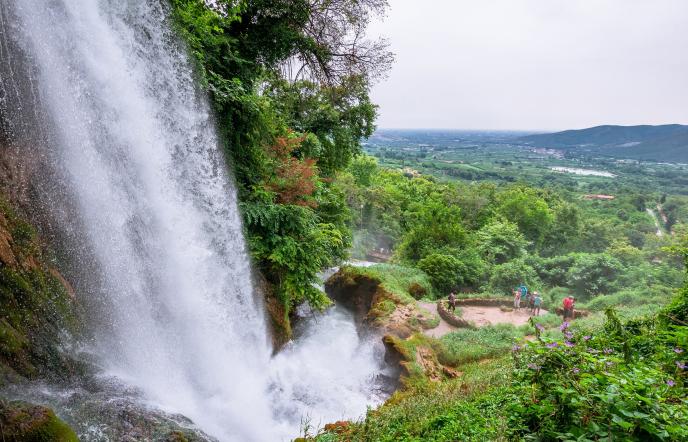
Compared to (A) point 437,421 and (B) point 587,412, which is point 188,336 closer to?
(A) point 437,421

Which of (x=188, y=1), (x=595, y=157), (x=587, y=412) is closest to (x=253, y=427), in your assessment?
(x=587, y=412)

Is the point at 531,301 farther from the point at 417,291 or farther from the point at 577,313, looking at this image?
the point at 417,291

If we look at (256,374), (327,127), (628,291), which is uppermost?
(327,127)

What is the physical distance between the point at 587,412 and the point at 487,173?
10737 cm

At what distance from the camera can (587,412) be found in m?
2.63

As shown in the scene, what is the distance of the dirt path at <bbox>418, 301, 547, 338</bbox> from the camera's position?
12.4m

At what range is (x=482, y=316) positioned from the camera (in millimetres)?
13992

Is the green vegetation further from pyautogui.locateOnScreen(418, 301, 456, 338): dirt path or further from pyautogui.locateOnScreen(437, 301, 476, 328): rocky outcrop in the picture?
pyautogui.locateOnScreen(437, 301, 476, 328): rocky outcrop

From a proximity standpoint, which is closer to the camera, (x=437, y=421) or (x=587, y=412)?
(x=587, y=412)

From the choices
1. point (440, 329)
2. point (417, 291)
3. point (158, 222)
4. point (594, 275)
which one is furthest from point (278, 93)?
point (594, 275)

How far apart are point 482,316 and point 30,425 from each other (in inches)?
529

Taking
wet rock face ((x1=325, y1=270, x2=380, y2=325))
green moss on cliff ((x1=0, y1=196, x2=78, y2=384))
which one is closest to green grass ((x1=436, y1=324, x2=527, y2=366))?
wet rock face ((x1=325, y1=270, x2=380, y2=325))

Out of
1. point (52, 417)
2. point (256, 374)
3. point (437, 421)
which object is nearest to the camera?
point (52, 417)

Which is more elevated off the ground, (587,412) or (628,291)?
(587,412)
